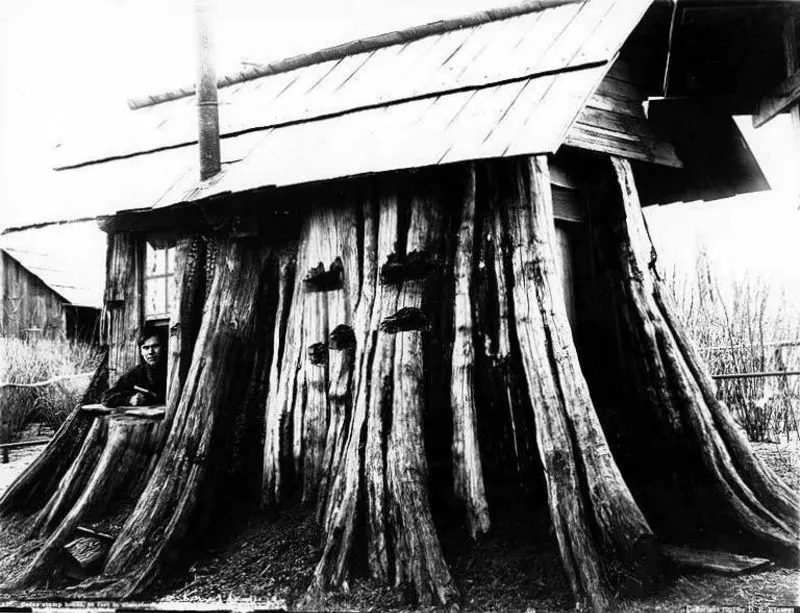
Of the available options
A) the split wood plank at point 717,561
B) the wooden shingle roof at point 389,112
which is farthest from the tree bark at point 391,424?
the split wood plank at point 717,561

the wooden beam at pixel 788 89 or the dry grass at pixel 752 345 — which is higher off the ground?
the wooden beam at pixel 788 89

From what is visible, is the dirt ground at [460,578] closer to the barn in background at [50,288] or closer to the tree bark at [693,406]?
the tree bark at [693,406]

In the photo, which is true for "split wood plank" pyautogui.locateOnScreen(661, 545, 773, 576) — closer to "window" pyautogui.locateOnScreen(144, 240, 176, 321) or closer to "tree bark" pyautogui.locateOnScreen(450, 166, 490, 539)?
"tree bark" pyautogui.locateOnScreen(450, 166, 490, 539)

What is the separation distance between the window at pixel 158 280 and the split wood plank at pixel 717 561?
4.95m

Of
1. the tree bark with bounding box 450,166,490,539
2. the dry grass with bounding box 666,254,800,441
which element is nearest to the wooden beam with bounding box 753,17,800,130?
the dry grass with bounding box 666,254,800,441

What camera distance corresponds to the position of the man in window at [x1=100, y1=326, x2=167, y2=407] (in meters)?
6.38

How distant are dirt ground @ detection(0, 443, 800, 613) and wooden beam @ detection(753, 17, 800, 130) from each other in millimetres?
4181

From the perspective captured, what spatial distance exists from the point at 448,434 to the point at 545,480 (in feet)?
2.71

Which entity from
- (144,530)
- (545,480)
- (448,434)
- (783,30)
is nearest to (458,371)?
(448,434)

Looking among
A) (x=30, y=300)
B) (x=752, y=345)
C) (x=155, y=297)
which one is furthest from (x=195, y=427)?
(x=30, y=300)

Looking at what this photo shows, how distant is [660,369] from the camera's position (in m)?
5.27

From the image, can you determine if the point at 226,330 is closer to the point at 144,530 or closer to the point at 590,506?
the point at 144,530

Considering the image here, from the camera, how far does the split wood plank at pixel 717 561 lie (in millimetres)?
4078

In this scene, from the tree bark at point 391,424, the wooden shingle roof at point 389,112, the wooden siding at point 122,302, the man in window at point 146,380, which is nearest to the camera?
the tree bark at point 391,424
